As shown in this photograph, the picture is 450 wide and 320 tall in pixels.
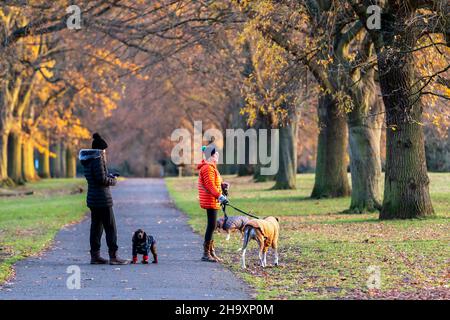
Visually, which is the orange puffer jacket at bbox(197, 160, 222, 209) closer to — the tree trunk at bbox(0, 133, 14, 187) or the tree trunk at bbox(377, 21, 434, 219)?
the tree trunk at bbox(377, 21, 434, 219)

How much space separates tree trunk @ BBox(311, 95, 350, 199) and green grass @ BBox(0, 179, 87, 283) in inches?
342

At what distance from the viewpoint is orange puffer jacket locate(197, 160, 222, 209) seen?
51.6ft

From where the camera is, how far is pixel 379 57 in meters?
20.5

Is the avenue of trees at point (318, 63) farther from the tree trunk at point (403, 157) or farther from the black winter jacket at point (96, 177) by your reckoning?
the black winter jacket at point (96, 177)

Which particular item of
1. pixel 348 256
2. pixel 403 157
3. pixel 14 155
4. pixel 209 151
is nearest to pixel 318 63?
pixel 403 157

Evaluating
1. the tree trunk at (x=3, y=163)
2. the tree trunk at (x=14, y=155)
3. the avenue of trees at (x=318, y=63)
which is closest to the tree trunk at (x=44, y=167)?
the tree trunk at (x=14, y=155)

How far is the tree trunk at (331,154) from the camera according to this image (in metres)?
33.9

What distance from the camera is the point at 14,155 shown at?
183 ft

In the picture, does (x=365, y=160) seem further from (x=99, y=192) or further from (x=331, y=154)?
(x=99, y=192)

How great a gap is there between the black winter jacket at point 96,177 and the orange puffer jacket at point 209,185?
1.49 m

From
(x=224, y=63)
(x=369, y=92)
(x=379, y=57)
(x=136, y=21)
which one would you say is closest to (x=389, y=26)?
(x=379, y=57)

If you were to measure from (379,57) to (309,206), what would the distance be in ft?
39.0

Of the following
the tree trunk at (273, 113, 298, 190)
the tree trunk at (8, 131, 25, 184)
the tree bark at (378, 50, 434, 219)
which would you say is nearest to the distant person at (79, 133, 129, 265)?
the tree bark at (378, 50, 434, 219)

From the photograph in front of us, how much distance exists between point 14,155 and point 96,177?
41223 millimetres
